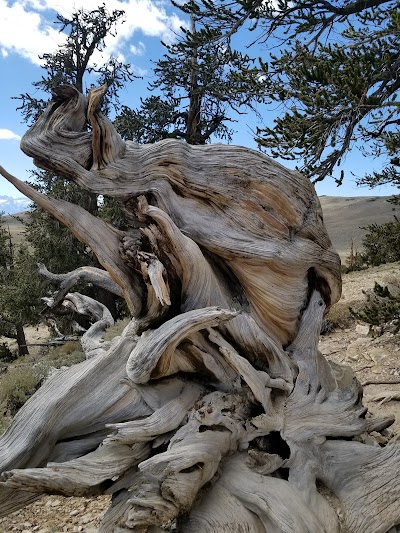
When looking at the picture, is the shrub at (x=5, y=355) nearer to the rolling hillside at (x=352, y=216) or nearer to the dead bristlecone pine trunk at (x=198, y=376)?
the dead bristlecone pine trunk at (x=198, y=376)

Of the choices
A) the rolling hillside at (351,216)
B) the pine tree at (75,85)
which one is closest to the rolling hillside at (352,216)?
the rolling hillside at (351,216)

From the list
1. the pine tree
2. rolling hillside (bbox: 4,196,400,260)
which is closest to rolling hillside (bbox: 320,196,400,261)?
rolling hillside (bbox: 4,196,400,260)

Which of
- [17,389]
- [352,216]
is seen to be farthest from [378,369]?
[352,216]

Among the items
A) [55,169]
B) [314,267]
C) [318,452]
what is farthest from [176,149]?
[318,452]

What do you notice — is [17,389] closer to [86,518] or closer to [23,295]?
[86,518]

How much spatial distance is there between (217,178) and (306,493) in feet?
6.13

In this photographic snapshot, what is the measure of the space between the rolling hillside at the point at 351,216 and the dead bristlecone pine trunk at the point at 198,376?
98.6ft

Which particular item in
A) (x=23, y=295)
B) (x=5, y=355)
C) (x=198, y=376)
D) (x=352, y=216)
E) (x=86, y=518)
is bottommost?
(x=86, y=518)

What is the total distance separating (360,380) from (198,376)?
115 inches

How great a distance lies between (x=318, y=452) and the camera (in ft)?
9.37

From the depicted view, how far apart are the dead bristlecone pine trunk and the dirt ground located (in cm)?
83

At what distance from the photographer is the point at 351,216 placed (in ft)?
159

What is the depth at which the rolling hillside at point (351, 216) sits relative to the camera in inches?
1469

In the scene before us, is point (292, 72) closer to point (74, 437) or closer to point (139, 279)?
point (139, 279)
